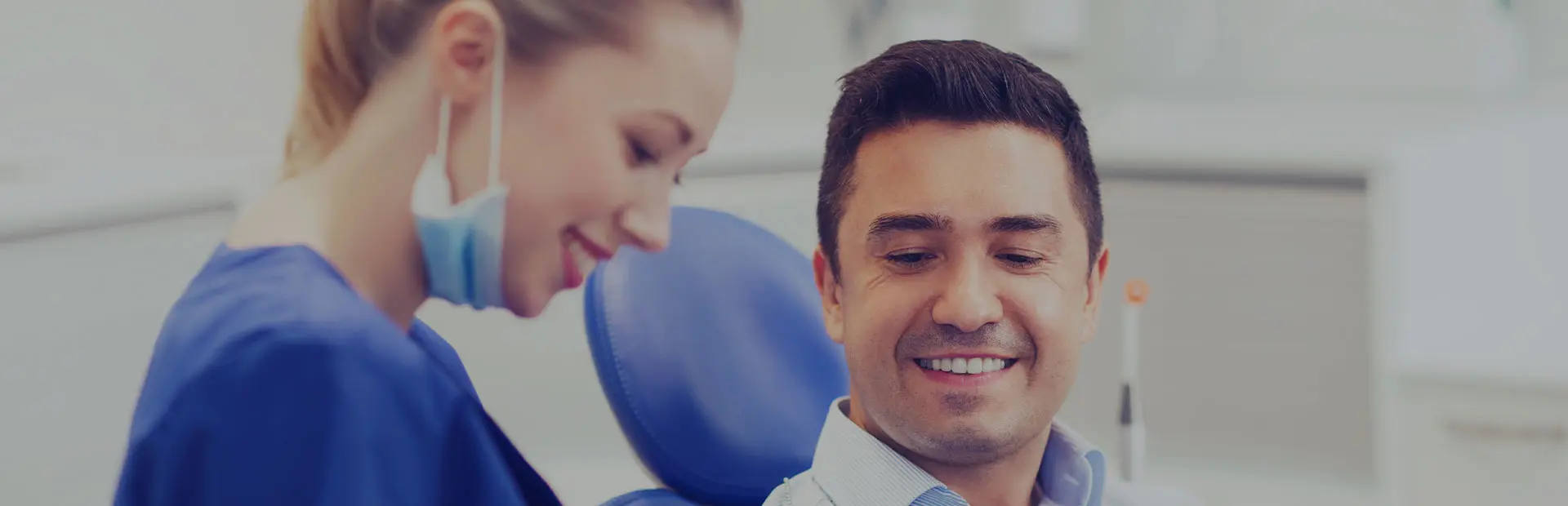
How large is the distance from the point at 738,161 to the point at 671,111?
12.9 inches

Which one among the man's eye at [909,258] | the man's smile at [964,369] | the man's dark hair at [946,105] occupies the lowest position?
the man's smile at [964,369]

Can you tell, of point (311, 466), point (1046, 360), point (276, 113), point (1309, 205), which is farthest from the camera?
point (1309, 205)

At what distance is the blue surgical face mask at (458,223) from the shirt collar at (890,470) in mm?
299

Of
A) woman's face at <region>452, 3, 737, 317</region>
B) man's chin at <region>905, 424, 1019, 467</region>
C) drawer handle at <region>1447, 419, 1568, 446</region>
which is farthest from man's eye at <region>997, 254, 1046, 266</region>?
drawer handle at <region>1447, 419, 1568, 446</region>

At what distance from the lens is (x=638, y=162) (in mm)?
836

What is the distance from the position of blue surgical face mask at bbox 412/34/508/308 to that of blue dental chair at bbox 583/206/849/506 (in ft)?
0.51

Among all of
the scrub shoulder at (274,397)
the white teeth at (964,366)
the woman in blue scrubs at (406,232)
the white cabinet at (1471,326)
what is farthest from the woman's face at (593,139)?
the white cabinet at (1471,326)

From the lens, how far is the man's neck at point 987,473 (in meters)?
0.96

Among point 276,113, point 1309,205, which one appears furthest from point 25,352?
point 1309,205

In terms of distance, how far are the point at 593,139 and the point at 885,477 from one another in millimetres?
324

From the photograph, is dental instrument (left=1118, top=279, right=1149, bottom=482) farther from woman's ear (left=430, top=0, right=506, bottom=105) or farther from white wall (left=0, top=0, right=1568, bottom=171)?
woman's ear (left=430, top=0, right=506, bottom=105)

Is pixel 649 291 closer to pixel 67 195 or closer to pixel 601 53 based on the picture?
pixel 601 53

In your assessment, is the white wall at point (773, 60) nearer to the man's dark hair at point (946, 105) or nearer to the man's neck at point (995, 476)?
the man's dark hair at point (946, 105)

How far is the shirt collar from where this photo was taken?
0.94 m
